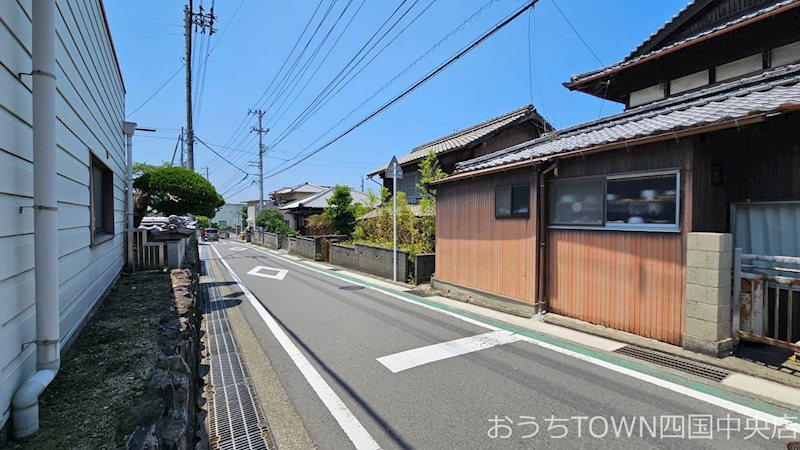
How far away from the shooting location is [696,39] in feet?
24.5

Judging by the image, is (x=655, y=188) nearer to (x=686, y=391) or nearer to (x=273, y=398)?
(x=686, y=391)

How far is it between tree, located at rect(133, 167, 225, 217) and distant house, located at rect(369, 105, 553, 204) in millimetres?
8646

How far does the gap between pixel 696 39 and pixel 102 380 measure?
1103cm

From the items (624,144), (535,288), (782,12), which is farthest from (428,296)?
(782,12)

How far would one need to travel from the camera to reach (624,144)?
5.34 meters

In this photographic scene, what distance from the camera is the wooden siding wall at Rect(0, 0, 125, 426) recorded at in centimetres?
214

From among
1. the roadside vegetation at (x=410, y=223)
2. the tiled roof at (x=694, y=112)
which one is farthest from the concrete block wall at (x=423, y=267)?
the tiled roof at (x=694, y=112)

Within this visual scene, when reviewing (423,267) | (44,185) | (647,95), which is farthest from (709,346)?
(647,95)

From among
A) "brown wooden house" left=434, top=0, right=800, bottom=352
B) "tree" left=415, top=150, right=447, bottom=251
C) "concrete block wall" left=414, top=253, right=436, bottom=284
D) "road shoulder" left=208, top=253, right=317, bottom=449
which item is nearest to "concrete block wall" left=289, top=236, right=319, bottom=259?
"tree" left=415, top=150, right=447, bottom=251

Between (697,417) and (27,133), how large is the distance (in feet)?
19.7

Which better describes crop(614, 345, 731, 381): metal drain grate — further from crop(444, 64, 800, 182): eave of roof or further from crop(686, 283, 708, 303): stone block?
crop(444, 64, 800, 182): eave of roof

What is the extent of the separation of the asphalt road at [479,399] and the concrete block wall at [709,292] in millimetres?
1239

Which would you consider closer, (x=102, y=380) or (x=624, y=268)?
(x=102, y=380)

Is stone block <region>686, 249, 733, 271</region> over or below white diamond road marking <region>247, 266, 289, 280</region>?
over
